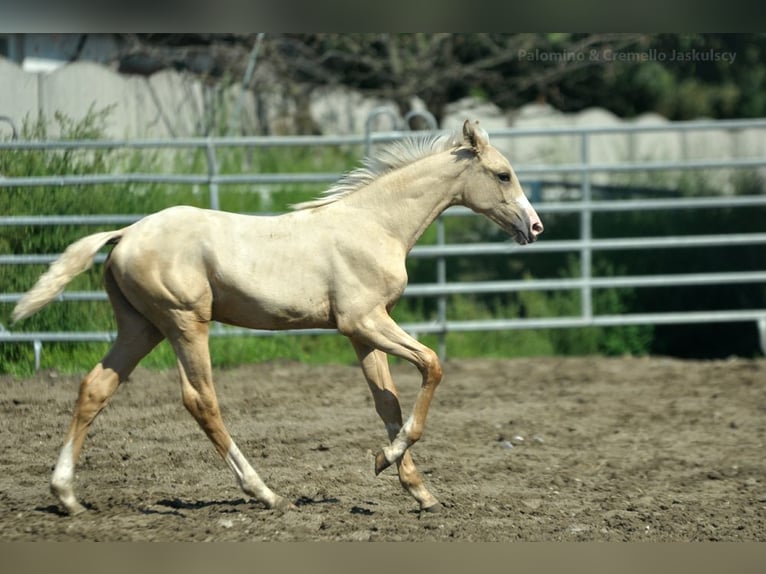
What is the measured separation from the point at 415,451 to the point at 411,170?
6.26 ft

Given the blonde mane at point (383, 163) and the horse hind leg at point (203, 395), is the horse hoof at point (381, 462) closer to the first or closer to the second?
the horse hind leg at point (203, 395)

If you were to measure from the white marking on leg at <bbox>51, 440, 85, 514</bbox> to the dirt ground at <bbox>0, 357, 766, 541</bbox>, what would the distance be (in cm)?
7

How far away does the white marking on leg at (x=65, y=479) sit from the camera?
Answer: 454cm

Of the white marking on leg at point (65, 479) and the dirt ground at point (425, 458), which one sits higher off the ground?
the white marking on leg at point (65, 479)

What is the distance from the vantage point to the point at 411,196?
4805mm

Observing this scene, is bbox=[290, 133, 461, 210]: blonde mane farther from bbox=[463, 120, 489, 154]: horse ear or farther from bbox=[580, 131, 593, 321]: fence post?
bbox=[580, 131, 593, 321]: fence post

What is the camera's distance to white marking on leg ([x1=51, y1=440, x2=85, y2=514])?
14.9 feet

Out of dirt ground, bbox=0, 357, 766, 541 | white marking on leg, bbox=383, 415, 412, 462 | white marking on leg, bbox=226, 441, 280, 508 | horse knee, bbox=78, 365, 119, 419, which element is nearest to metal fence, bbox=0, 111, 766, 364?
dirt ground, bbox=0, 357, 766, 541

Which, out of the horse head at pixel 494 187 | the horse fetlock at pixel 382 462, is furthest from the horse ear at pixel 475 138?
the horse fetlock at pixel 382 462

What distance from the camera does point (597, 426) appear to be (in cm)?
682

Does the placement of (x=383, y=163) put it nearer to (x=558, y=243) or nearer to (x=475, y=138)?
(x=475, y=138)

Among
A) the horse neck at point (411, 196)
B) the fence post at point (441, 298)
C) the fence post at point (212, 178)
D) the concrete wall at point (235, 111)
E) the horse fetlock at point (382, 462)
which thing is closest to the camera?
the horse fetlock at point (382, 462)

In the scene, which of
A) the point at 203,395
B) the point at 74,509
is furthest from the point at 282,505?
the point at 74,509
